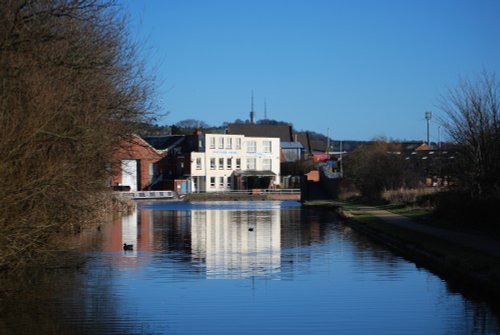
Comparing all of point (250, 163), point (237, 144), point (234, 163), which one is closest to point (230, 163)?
point (234, 163)

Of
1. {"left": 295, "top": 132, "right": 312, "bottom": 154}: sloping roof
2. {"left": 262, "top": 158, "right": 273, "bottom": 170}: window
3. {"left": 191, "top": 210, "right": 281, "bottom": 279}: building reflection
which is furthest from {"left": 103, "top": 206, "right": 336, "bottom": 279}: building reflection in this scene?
{"left": 295, "top": 132, "right": 312, "bottom": 154}: sloping roof

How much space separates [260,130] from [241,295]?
104757 millimetres

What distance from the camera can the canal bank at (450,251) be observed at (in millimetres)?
17031

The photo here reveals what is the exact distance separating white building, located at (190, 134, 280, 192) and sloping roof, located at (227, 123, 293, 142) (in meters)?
11.0

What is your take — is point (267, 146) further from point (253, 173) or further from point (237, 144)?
point (253, 173)

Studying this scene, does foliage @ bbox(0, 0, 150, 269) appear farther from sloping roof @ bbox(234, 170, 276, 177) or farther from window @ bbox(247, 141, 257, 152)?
window @ bbox(247, 141, 257, 152)

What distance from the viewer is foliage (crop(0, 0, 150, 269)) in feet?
51.8

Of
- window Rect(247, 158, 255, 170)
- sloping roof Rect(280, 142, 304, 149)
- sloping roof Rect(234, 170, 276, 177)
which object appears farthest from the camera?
sloping roof Rect(280, 142, 304, 149)

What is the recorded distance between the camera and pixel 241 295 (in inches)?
667

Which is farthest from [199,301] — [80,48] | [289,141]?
[289,141]

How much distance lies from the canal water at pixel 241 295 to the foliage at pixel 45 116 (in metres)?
1.65

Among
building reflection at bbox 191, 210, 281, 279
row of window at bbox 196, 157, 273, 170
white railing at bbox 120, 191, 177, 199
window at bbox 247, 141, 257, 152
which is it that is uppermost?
window at bbox 247, 141, 257, 152

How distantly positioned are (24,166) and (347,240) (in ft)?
57.1

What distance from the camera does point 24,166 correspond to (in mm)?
16500
